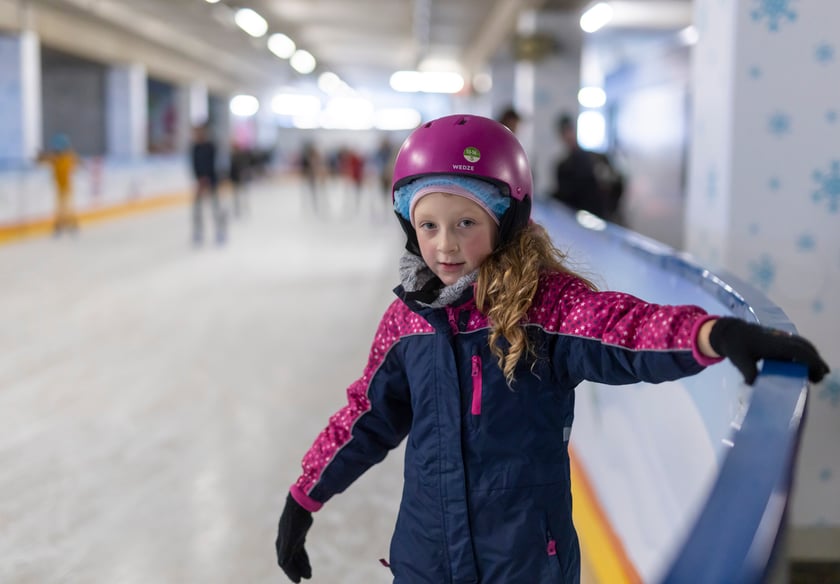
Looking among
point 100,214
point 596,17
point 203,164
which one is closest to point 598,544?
point 203,164

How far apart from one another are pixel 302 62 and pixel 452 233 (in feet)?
80.7

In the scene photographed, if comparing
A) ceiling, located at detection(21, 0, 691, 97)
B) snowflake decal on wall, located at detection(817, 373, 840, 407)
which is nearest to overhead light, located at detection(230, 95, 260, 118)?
ceiling, located at detection(21, 0, 691, 97)

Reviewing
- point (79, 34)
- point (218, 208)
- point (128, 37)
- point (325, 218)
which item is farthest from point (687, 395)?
point (128, 37)

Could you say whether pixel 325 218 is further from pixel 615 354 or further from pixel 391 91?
pixel 391 91

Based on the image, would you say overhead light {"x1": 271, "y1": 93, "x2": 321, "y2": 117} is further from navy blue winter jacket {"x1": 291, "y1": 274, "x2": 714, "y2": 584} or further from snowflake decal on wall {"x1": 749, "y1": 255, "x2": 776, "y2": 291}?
navy blue winter jacket {"x1": 291, "y1": 274, "x2": 714, "y2": 584}

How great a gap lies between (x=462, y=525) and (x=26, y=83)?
15.1 m

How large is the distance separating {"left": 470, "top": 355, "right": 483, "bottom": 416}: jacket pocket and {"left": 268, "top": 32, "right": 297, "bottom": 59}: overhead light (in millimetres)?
18953

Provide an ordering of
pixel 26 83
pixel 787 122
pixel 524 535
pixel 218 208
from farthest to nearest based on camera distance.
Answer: pixel 26 83, pixel 218 208, pixel 787 122, pixel 524 535

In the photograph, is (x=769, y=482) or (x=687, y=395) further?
(x=687, y=395)

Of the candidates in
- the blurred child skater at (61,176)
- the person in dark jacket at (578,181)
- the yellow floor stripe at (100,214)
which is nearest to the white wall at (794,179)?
the person in dark jacket at (578,181)

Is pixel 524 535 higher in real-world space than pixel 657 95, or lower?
lower

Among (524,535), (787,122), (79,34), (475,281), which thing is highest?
(79,34)

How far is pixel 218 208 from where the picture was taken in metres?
11.0

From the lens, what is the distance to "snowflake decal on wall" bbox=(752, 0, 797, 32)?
2768 mm
